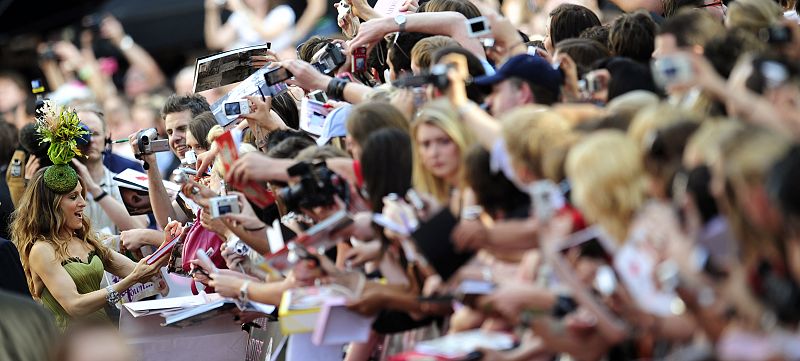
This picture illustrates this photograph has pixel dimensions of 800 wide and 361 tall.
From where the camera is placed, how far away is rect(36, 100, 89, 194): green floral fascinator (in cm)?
786

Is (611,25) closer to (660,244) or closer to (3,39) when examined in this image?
(660,244)

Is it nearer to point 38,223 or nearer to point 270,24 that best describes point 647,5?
point 38,223

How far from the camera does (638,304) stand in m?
3.91

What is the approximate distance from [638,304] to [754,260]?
1.28ft

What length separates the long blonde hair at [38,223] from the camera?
7.72 metres

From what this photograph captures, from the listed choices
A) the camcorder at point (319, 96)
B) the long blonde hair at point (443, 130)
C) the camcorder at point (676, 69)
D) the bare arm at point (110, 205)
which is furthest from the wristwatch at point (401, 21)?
the bare arm at point (110, 205)

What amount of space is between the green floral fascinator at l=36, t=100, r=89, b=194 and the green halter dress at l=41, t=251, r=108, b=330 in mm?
422

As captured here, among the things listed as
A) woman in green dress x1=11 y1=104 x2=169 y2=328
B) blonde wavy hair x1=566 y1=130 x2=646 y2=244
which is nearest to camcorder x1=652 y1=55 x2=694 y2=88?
blonde wavy hair x1=566 y1=130 x2=646 y2=244

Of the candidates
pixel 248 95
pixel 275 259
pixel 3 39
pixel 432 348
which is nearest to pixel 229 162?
pixel 248 95

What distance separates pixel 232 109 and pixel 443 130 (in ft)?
6.89

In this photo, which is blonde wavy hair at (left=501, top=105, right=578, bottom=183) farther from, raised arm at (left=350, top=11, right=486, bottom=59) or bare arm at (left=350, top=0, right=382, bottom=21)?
bare arm at (left=350, top=0, right=382, bottom=21)

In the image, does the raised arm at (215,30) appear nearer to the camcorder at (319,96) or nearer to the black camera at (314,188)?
the camcorder at (319,96)

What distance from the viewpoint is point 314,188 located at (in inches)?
221

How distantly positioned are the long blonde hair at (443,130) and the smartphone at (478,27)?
2.85 feet
